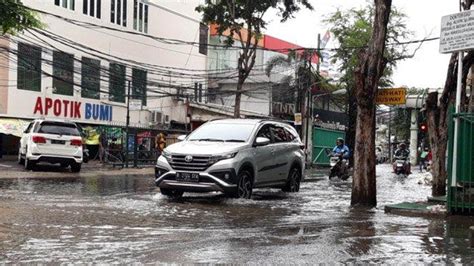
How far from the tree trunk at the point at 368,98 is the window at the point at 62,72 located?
2029 centimetres

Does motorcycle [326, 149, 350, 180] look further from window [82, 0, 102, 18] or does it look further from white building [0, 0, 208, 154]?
window [82, 0, 102, 18]

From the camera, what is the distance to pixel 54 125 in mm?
18484

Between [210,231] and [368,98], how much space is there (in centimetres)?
484

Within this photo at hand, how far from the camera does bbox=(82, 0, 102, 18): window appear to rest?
30.8 m

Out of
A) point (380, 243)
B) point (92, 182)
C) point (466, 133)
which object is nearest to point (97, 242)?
point (380, 243)

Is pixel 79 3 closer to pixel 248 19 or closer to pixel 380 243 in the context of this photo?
pixel 248 19

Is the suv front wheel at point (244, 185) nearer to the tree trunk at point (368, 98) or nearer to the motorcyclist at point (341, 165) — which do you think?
the tree trunk at point (368, 98)

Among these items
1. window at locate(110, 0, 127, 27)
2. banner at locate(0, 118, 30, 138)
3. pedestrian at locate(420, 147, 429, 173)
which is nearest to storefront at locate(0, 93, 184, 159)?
banner at locate(0, 118, 30, 138)

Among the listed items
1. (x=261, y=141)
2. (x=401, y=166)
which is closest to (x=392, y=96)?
(x=261, y=141)

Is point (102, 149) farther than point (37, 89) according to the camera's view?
No

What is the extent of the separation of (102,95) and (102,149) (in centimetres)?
843

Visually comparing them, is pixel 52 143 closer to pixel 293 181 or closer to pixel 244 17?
pixel 293 181

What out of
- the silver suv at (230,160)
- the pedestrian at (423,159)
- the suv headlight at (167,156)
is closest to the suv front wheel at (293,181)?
the silver suv at (230,160)

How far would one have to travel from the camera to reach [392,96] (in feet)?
42.4
